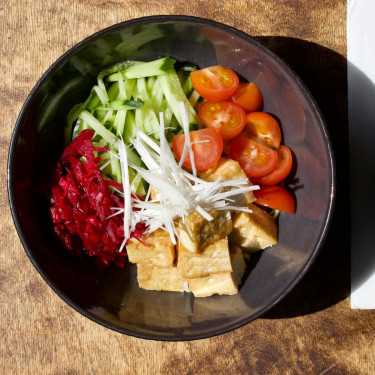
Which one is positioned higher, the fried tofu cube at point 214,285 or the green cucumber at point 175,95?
the green cucumber at point 175,95

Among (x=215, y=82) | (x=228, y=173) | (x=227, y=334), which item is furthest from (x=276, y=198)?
(x=227, y=334)

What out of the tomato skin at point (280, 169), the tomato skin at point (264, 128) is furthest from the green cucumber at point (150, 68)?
the tomato skin at point (280, 169)

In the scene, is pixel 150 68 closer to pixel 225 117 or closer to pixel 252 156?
pixel 225 117

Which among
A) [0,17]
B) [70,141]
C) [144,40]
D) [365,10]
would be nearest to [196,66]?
[144,40]

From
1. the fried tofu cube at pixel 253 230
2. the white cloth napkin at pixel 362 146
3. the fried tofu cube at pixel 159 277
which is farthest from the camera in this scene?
the white cloth napkin at pixel 362 146

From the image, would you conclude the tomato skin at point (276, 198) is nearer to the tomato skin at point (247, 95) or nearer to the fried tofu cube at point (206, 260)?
the fried tofu cube at point (206, 260)

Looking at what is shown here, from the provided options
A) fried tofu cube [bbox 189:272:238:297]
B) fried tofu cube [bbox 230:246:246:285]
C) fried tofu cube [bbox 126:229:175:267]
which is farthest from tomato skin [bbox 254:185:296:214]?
fried tofu cube [bbox 126:229:175:267]

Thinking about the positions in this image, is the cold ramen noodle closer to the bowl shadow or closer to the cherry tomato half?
the cherry tomato half
